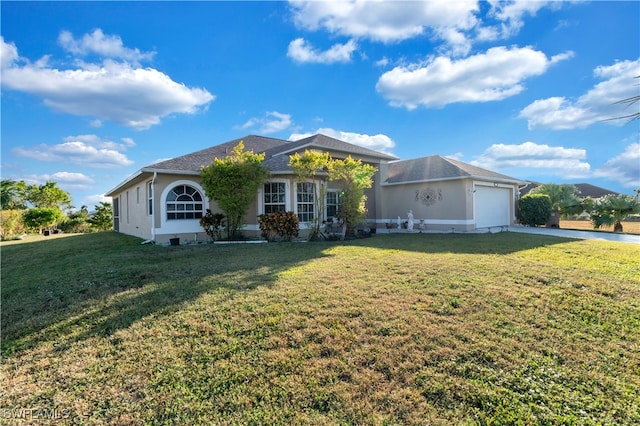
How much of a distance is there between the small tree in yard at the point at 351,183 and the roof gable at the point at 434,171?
5092mm

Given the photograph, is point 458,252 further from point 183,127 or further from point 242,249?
point 183,127

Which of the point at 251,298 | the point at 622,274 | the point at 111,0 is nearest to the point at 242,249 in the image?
the point at 251,298

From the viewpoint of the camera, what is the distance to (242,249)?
10820mm

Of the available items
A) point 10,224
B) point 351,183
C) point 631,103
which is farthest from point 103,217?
point 631,103

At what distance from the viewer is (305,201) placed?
47.9 feet

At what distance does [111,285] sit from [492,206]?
18.5 m

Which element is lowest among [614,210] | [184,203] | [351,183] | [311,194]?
[614,210]

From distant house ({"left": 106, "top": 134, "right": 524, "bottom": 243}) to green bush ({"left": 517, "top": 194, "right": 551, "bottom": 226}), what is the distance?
87 centimetres

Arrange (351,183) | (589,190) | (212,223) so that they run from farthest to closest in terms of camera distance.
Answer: (589,190) → (351,183) → (212,223)

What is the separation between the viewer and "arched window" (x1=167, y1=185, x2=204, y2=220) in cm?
1325

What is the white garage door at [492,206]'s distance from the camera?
652 inches

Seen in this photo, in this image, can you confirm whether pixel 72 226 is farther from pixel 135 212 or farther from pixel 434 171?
pixel 434 171

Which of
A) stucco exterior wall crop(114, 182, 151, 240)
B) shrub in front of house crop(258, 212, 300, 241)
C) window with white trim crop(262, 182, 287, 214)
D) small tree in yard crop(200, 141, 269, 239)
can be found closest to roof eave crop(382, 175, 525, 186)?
window with white trim crop(262, 182, 287, 214)

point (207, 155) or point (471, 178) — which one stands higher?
point (207, 155)
